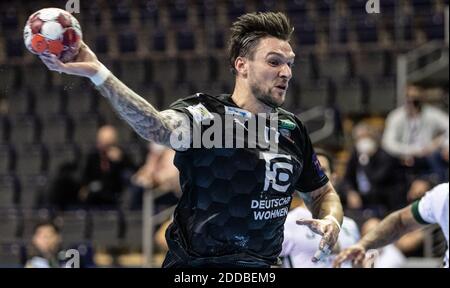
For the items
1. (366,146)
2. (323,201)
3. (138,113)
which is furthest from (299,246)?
(366,146)

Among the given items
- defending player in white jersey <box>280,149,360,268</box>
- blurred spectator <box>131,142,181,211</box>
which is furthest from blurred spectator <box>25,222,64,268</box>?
defending player in white jersey <box>280,149,360,268</box>

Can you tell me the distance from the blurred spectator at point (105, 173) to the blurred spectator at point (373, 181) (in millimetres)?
3142

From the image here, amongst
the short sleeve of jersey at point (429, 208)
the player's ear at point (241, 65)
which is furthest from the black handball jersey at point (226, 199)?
the short sleeve of jersey at point (429, 208)

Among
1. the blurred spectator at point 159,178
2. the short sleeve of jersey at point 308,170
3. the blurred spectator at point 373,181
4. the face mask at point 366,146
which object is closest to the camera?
the short sleeve of jersey at point 308,170

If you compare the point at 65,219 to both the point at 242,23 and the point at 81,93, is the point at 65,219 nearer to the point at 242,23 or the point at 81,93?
the point at 81,93

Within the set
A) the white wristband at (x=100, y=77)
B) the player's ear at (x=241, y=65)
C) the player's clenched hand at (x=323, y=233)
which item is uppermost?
the white wristband at (x=100, y=77)

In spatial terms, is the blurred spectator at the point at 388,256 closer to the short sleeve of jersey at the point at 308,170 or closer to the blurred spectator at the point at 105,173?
the blurred spectator at the point at 105,173

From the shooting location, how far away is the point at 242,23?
215 inches

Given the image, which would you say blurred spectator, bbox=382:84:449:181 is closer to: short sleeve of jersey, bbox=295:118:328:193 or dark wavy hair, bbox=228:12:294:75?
short sleeve of jersey, bbox=295:118:328:193

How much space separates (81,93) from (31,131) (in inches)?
39.1

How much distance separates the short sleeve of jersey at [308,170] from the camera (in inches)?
224

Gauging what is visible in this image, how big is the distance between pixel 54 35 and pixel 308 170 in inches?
73.2

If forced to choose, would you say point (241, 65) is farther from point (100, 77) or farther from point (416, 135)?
point (416, 135)
